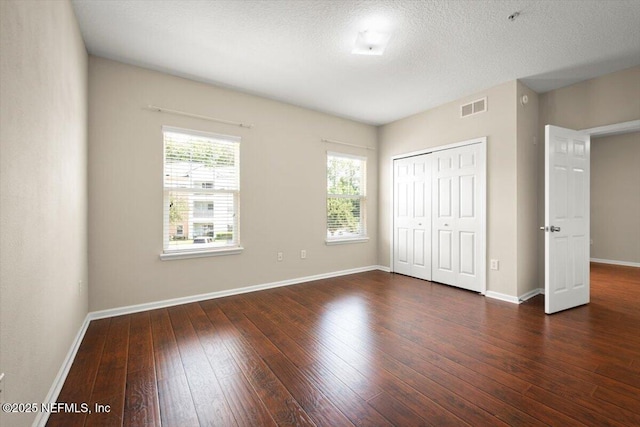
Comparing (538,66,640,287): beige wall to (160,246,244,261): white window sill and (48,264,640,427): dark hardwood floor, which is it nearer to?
(48,264,640,427): dark hardwood floor

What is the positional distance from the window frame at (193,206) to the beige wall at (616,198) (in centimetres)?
743

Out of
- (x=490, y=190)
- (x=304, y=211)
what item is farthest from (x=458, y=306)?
(x=304, y=211)

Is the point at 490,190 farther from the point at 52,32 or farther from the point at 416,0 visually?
the point at 52,32

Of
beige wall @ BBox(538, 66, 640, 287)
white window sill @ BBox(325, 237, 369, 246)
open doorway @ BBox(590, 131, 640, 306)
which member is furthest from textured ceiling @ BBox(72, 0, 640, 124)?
open doorway @ BBox(590, 131, 640, 306)

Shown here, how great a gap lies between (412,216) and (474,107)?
1841 mm

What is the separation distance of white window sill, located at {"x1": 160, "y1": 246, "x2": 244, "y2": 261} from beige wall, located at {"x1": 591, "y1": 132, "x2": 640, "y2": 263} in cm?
746

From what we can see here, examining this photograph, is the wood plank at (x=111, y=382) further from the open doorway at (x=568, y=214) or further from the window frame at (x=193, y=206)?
the open doorway at (x=568, y=214)

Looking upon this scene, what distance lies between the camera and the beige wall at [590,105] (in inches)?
124

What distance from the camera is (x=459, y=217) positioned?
13.3ft

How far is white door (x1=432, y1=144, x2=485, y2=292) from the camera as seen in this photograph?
3.83 metres

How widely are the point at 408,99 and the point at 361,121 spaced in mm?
1153

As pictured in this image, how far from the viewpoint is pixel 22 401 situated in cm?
126

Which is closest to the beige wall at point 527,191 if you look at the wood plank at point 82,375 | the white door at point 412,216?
the white door at point 412,216

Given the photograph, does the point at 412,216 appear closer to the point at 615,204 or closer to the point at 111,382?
the point at 111,382
